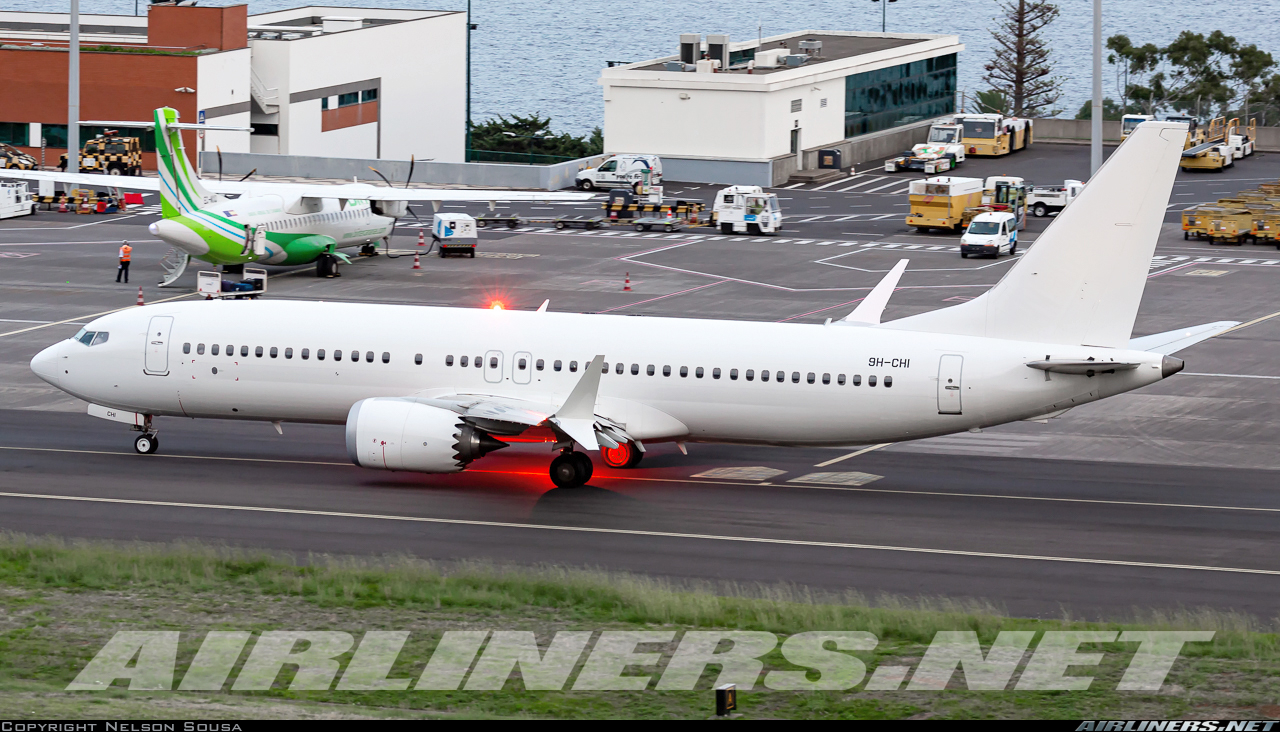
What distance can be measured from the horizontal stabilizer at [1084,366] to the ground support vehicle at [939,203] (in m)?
53.5

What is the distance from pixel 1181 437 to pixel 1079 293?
1108cm

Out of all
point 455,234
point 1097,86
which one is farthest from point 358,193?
point 1097,86

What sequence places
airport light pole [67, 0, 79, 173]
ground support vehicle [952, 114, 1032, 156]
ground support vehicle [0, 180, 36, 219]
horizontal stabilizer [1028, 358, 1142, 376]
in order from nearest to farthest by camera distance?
1. horizontal stabilizer [1028, 358, 1142, 376]
2. ground support vehicle [0, 180, 36, 219]
3. airport light pole [67, 0, 79, 173]
4. ground support vehicle [952, 114, 1032, 156]

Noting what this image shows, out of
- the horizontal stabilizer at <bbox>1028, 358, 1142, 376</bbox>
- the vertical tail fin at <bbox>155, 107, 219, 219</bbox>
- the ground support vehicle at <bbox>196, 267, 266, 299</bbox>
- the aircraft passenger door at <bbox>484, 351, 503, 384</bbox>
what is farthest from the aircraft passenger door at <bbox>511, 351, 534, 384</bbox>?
the vertical tail fin at <bbox>155, 107, 219, 219</bbox>

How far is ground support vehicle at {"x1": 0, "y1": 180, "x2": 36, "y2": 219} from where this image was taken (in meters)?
87.4

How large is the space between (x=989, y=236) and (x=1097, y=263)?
44945 mm

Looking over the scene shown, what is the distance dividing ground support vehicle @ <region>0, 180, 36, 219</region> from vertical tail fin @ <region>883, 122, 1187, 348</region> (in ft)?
217

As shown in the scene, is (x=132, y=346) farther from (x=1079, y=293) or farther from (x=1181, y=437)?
(x=1181, y=437)

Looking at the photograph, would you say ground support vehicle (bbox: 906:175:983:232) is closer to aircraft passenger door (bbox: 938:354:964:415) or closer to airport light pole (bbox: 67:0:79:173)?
airport light pole (bbox: 67:0:79:173)

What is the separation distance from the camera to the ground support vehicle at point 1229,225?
277 ft

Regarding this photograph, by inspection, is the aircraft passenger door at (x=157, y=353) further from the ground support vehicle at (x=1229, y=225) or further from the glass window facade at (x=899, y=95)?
the glass window facade at (x=899, y=95)

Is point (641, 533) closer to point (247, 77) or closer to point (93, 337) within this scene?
point (93, 337)

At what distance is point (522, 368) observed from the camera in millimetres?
38125

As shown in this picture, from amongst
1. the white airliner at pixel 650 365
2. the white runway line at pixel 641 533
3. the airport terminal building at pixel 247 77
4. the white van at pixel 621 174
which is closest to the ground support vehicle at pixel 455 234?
the white van at pixel 621 174
